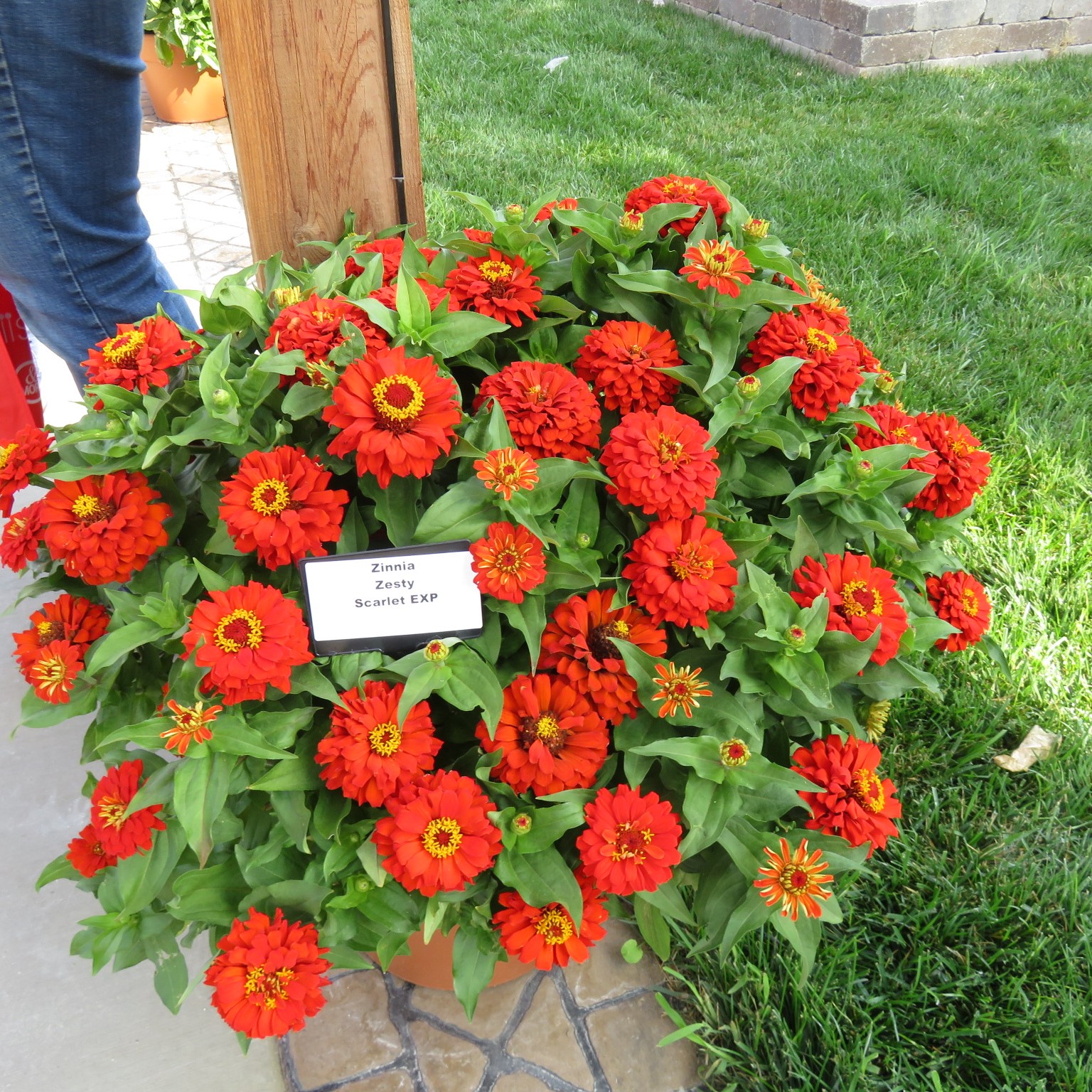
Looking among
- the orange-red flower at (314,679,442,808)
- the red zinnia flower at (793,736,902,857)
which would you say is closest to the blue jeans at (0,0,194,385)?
the orange-red flower at (314,679,442,808)

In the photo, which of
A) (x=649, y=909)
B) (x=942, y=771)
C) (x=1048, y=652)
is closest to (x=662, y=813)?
(x=649, y=909)

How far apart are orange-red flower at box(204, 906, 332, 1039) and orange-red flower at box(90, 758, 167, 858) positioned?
5.7 inches

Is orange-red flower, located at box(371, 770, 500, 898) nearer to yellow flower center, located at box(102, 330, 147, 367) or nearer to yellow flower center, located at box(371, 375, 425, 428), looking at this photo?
yellow flower center, located at box(371, 375, 425, 428)

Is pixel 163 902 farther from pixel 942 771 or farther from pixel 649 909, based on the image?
pixel 942 771

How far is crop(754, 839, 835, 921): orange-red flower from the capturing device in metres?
1.00

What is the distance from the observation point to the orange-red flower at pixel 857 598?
1.09 metres

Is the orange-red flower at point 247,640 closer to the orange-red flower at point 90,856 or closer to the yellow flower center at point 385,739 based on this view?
the yellow flower center at point 385,739

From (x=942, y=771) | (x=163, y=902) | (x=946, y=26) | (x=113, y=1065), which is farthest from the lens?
(x=946, y=26)

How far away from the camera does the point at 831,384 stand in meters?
1.21

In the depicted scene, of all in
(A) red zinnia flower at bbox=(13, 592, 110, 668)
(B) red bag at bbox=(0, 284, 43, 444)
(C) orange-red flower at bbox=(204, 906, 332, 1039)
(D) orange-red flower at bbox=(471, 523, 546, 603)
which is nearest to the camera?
(C) orange-red flower at bbox=(204, 906, 332, 1039)

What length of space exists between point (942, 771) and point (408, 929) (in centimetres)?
105

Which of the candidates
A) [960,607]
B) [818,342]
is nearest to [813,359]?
[818,342]

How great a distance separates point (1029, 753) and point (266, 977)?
1.35 metres

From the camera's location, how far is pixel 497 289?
121cm
